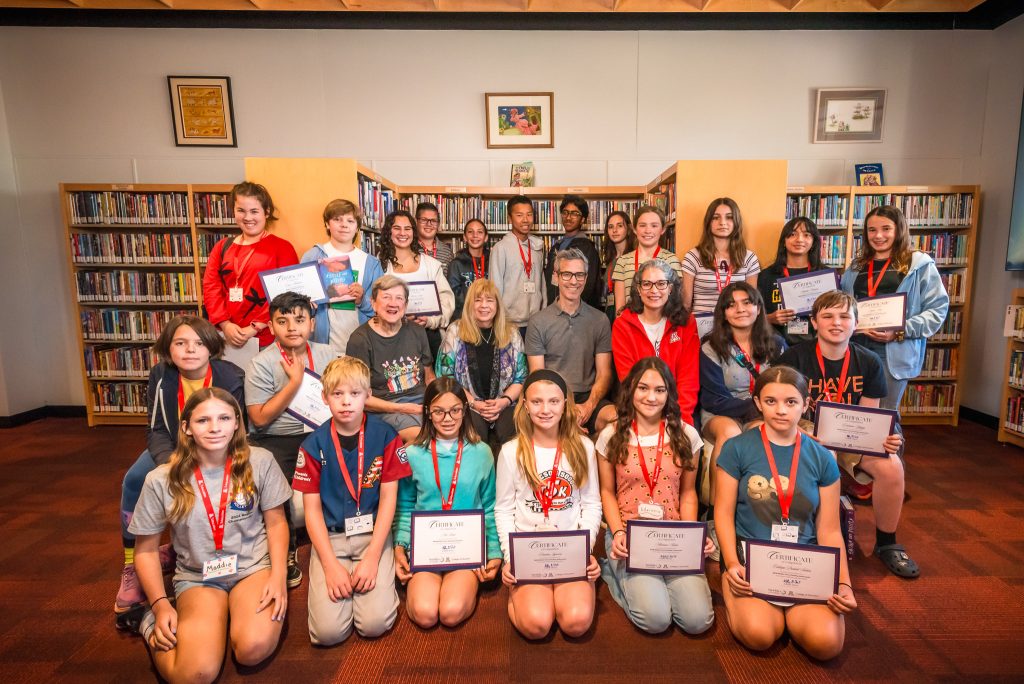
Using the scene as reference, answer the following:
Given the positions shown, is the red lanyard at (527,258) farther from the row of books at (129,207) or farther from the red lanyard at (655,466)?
the row of books at (129,207)

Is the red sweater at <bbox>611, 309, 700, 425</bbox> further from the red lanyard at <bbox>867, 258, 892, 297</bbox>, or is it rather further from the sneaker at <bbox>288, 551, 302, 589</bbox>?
the sneaker at <bbox>288, 551, 302, 589</bbox>

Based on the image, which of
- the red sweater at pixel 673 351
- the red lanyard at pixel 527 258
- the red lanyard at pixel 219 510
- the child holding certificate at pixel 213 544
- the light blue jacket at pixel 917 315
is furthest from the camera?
the red lanyard at pixel 527 258

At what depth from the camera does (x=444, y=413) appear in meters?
A: 2.25

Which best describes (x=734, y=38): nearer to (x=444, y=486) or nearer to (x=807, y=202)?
(x=807, y=202)

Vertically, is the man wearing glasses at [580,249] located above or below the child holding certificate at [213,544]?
above

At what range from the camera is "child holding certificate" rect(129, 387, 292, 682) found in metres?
1.79

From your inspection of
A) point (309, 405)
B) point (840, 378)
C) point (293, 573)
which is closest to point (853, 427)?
point (840, 378)

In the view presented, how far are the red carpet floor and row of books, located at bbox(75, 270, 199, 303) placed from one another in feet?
8.28

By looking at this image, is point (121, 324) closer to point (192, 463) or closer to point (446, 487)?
point (192, 463)

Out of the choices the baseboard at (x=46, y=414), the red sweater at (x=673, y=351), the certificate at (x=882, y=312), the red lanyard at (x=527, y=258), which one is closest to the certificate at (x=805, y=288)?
the certificate at (x=882, y=312)

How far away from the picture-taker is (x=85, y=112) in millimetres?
5055

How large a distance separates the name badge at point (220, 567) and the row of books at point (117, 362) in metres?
4.04

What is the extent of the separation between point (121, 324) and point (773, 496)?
599cm

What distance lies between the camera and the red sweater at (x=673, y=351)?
281 centimetres
